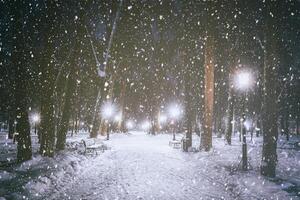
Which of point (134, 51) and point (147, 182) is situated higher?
point (134, 51)

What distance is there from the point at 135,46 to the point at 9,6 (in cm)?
2941

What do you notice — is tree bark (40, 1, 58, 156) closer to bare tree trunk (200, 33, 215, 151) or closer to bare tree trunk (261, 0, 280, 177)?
bare tree trunk (261, 0, 280, 177)

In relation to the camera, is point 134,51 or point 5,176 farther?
point 134,51

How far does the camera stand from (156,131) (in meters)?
60.0

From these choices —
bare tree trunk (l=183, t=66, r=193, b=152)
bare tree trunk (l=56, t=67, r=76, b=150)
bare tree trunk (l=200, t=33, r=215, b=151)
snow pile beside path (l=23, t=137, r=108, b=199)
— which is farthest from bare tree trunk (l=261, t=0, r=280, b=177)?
bare tree trunk (l=56, t=67, r=76, b=150)

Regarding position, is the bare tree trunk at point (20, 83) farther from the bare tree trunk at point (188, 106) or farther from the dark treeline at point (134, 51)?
the bare tree trunk at point (188, 106)

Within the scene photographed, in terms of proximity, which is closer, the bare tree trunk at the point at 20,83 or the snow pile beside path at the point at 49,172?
the snow pile beside path at the point at 49,172

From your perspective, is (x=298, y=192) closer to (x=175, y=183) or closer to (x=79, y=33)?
(x=175, y=183)

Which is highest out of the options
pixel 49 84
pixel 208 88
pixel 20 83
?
pixel 208 88

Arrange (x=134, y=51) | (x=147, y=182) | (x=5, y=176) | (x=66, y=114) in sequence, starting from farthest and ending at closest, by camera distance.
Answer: (x=134, y=51)
(x=66, y=114)
(x=147, y=182)
(x=5, y=176)

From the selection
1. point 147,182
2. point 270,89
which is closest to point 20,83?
point 147,182

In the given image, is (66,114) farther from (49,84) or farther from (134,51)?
(134,51)

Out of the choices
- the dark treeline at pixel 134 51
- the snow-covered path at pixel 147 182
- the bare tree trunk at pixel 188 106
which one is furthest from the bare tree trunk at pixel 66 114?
the bare tree trunk at pixel 188 106

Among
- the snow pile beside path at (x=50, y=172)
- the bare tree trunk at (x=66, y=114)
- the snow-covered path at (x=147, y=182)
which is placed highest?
the bare tree trunk at (x=66, y=114)
